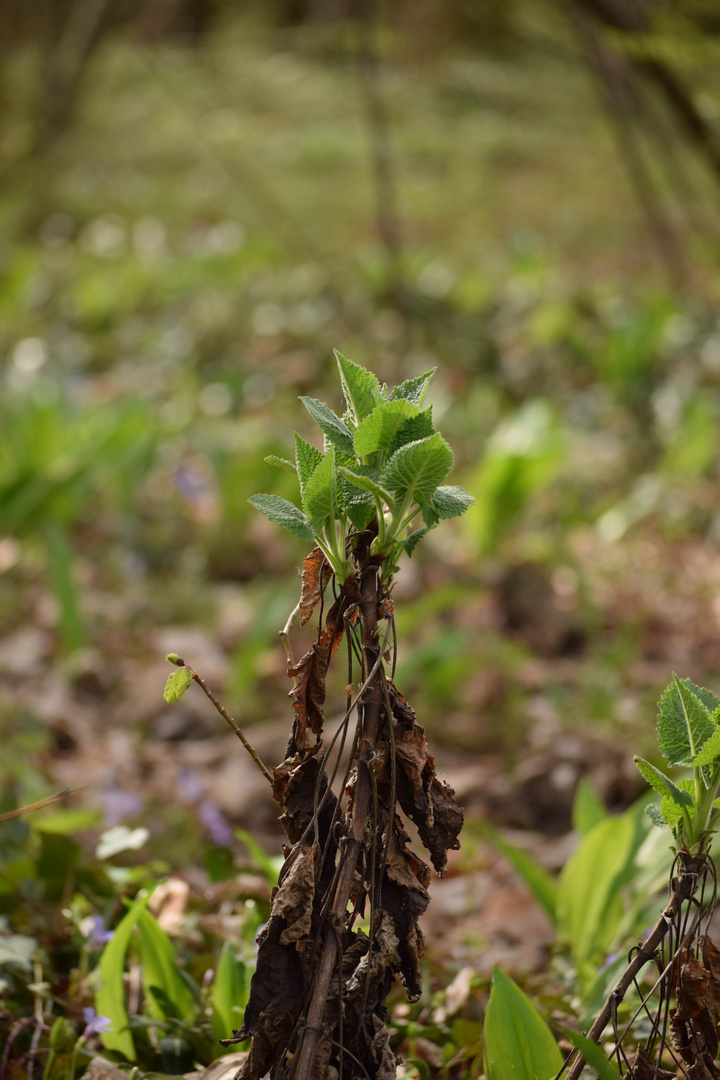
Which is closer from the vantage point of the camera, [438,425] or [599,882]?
[599,882]

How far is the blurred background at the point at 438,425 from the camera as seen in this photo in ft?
6.76

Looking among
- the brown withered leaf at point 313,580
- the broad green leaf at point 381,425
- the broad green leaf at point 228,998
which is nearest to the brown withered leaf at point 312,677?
the brown withered leaf at point 313,580

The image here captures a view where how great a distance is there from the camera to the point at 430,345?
4883 mm

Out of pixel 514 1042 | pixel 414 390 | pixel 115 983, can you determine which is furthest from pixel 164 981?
pixel 414 390

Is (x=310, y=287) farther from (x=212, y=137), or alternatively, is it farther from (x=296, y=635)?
(x=212, y=137)

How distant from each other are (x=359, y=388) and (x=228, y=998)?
0.65m

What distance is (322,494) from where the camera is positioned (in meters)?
0.69

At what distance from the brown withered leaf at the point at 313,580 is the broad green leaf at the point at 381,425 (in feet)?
0.32

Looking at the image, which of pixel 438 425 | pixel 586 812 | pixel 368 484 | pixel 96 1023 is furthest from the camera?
pixel 438 425

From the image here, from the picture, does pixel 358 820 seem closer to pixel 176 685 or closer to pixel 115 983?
pixel 176 685

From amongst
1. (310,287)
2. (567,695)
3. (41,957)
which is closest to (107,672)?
(567,695)

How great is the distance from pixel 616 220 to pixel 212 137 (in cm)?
486

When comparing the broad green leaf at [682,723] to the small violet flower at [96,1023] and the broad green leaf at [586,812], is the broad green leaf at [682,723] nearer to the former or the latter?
the small violet flower at [96,1023]

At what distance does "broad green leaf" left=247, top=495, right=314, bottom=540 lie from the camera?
0.70 metres
